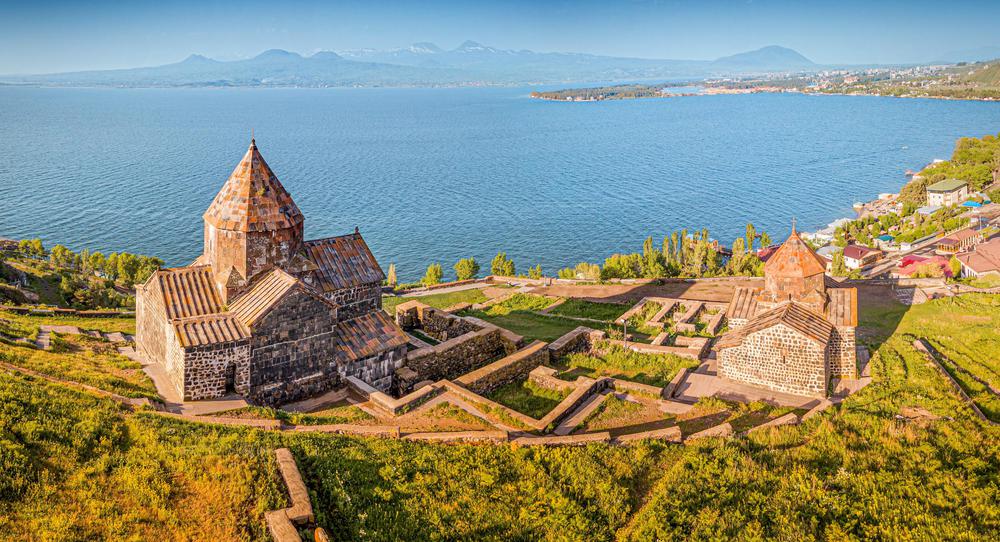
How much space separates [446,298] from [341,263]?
15.8 meters

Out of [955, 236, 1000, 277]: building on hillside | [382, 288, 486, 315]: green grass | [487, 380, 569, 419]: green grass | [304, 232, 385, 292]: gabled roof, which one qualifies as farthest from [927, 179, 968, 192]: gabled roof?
[304, 232, 385, 292]: gabled roof

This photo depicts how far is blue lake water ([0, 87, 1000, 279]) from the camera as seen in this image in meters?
65.1

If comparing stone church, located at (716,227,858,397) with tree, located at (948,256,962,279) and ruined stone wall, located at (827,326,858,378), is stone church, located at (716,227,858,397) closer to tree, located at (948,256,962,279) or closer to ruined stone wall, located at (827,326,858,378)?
ruined stone wall, located at (827,326,858,378)

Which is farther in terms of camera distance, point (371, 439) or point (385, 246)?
point (385, 246)

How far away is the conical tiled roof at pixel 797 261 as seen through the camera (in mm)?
19609

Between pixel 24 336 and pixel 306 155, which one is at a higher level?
pixel 306 155

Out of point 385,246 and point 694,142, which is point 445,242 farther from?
point 694,142

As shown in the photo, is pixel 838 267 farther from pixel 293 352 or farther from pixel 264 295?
pixel 264 295

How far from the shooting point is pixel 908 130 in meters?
145

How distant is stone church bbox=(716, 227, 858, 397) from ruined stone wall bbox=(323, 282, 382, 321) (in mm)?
→ 10922

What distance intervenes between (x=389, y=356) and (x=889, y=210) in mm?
74680

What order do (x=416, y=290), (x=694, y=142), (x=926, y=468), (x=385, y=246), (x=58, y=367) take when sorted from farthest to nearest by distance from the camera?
1. (x=694, y=142)
2. (x=385, y=246)
3. (x=416, y=290)
4. (x=58, y=367)
5. (x=926, y=468)

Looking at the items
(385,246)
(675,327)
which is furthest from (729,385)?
(385,246)

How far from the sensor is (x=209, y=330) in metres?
15.7
